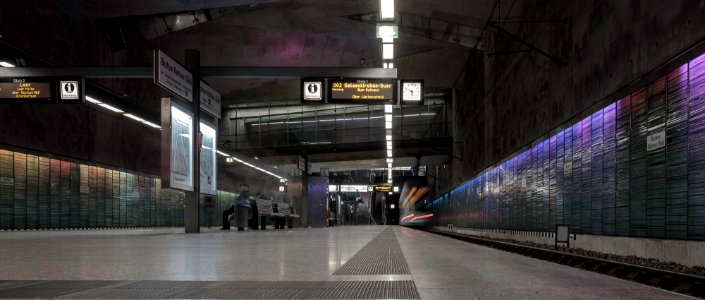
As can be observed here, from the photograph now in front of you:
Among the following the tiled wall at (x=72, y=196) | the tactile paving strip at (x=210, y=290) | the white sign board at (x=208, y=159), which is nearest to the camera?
the tactile paving strip at (x=210, y=290)

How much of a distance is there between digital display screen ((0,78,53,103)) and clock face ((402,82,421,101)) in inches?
393

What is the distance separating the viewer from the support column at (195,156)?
17.6 m

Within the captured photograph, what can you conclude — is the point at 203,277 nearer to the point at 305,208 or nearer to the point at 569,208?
the point at 569,208

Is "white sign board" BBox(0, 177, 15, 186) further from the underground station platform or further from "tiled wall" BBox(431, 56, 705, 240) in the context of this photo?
"tiled wall" BBox(431, 56, 705, 240)

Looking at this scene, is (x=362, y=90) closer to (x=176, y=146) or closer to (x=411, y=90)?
(x=411, y=90)

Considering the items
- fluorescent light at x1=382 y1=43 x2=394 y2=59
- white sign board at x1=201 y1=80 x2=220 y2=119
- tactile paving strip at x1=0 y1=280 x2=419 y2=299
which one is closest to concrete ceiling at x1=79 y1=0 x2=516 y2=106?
white sign board at x1=201 y1=80 x2=220 y2=119

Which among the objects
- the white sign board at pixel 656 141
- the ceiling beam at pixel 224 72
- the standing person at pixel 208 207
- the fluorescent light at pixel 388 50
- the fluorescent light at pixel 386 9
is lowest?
the standing person at pixel 208 207

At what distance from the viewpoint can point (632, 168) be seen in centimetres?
894

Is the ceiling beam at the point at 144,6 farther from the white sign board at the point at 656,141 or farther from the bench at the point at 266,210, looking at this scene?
the white sign board at the point at 656,141

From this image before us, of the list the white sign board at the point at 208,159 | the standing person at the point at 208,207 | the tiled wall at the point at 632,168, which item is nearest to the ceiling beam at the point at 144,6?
the white sign board at the point at 208,159

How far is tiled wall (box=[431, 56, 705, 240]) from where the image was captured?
283 inches

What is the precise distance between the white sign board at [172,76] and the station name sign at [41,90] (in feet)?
8.91

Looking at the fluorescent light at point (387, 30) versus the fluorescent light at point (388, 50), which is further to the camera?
the fluorescent light at point (388, 50)

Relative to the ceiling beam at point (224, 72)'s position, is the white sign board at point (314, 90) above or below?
below
